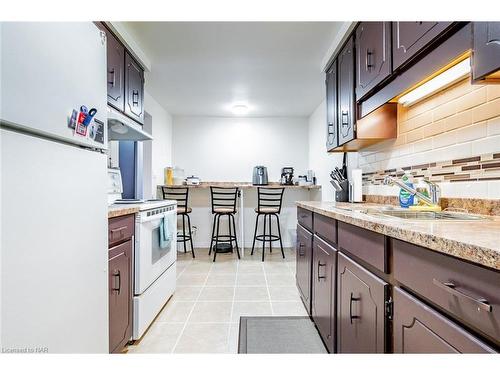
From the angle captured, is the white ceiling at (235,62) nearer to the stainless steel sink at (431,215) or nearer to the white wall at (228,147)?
the white wall at (228,147)

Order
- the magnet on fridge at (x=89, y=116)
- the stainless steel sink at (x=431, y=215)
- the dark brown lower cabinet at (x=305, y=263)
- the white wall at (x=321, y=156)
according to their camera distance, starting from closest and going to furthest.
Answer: the magnet on fridge at (x=89, y=116) < the stainless steel sink at (x=431, y=215) < the dark brown lower cabinet at (x=305, y=263) < the white wall at (x=321, y=156)

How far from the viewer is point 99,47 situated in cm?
113

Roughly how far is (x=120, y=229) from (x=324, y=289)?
4.23 ft

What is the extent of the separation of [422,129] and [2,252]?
2016 mm

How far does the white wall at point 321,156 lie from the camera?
349cm

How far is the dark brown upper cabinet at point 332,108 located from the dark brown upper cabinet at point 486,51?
1515 mm

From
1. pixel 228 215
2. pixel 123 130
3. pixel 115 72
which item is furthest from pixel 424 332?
pixel 228 215

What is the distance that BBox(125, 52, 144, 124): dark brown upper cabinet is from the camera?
7.25ft

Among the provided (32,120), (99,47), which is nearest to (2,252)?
(32,120)

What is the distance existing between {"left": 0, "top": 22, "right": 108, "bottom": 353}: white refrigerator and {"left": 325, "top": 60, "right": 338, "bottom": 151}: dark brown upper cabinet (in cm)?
186

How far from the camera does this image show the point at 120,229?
150 cm

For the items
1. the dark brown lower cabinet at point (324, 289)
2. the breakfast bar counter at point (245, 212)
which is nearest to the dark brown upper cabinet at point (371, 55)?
the dark brown lower cabinet at point (324, 289)

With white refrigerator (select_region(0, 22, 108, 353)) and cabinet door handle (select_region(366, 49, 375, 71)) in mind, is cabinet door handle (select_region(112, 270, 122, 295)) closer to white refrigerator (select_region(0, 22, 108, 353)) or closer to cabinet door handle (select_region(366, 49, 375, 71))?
white refrigerator (select_region(0, 22, 108, 353))

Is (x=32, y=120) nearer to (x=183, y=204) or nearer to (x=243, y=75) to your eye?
(x=243, y=75)
